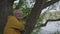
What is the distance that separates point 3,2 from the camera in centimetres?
358

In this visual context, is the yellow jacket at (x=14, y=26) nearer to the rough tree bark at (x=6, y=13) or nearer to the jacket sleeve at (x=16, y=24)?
the jacket sleeve at (x=16, y=24)

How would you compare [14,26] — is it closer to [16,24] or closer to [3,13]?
[16,24]

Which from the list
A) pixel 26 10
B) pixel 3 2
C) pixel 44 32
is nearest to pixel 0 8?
pixel 3 2

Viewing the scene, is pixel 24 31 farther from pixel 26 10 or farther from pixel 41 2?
pixel 26 10

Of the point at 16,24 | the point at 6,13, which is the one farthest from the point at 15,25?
the point at 6,13

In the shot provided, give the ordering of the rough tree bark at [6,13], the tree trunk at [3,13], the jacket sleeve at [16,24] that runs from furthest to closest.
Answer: the tree trunk at [3,13] → the jacket sleeve at [16,24] → the rough tree bark at [6,13]

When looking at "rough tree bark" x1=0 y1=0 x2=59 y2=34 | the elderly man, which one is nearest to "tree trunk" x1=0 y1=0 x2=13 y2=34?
"rough tree bark" x1=0 y1=0 x2=59 y2=34

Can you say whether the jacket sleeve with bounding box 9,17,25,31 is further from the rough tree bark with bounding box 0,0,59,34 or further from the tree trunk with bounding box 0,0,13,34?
the tree trunk with bounding box 0,0,13,34

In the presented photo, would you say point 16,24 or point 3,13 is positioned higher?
point 3,13

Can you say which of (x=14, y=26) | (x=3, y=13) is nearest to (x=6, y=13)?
(x=3, y=13)

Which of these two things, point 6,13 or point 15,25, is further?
point 6,13

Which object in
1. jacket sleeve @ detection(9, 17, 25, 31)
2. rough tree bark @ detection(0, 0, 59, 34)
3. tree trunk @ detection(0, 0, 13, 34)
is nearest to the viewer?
rough tree bark @ detection(0, 0, 59, 34)

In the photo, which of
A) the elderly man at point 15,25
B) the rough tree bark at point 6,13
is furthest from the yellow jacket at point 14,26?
the rough tree bark at point 6,13

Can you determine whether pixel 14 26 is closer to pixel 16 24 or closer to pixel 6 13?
pixel 16 24
